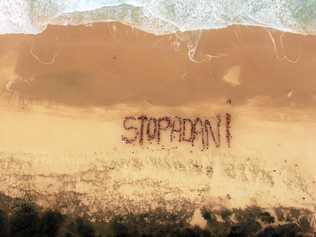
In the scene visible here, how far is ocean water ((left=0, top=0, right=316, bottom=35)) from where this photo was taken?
595 inches

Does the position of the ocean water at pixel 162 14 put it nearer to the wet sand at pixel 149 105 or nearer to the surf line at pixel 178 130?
the wet sand at pixel 149 105

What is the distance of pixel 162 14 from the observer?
599 inches

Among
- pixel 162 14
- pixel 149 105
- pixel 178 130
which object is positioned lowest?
pixel 178 130

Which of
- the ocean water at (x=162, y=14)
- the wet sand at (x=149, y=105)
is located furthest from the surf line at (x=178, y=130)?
the ocean water at (x=162, y=14)

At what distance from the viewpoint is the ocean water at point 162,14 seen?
15.1m

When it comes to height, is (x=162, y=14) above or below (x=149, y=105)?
above

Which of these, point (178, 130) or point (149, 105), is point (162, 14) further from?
point (178, 130)

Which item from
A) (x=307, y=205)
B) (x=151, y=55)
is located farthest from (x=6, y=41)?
(x=307, y=205)

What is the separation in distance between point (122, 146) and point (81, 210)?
2066 mm

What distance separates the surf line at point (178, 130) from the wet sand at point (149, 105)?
0.16 m

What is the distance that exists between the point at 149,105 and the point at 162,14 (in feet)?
8.52

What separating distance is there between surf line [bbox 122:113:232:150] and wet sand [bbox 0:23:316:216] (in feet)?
0.51

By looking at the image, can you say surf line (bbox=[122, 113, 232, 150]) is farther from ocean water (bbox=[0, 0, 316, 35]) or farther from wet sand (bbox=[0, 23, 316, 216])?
ocean water (bbox=[0, 0, 316, 35])

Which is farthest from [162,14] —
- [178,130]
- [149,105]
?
[178,130]
